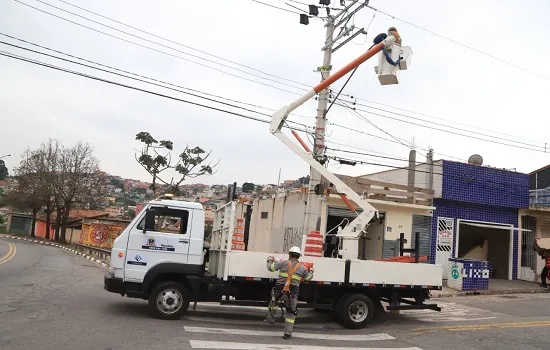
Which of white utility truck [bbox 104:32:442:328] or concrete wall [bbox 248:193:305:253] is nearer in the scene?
white utility truck [bbox 104:32:442:328]

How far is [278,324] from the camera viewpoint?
959cm

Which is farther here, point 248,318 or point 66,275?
point 66,275

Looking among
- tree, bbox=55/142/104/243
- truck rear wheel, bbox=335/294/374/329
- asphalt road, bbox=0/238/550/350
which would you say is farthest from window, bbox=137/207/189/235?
tree, bbox=55/142/104/243

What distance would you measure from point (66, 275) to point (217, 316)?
8231 millimetres

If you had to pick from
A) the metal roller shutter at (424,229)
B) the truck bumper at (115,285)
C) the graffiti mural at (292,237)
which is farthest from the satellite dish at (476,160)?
the truck bumper at (115,285)

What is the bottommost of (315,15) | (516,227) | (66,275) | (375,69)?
(66,275)

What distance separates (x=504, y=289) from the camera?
59.4 ft

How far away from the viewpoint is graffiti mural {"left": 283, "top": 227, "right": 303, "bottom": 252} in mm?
19938

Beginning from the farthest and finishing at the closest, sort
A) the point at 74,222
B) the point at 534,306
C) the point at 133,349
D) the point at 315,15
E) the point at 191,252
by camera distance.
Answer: the point at 74,222 → the point at 315,15 → the point at 534,306 → the point at 191,252 → the point at 133,349

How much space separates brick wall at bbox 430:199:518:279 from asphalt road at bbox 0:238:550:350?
7571 millimetres

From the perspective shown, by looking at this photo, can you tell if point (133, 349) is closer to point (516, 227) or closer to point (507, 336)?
point (507, 336)

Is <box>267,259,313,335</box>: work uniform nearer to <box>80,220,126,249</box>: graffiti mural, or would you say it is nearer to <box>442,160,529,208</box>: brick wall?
<box>442,160,529,208</box>: brick wall

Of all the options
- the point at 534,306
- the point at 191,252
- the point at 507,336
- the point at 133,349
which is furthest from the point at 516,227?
the point at 133,349

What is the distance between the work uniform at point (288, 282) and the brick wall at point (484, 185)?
553 inches
